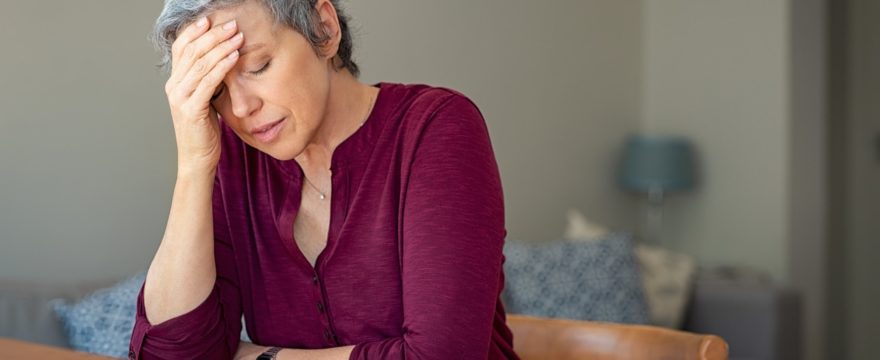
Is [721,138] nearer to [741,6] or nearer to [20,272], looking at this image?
[741,6]

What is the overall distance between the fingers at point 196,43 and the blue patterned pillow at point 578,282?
2.51m

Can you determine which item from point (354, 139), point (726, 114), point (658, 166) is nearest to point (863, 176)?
point (726, 114)

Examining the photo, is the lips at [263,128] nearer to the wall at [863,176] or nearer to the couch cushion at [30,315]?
the couch cushion at [30,315]

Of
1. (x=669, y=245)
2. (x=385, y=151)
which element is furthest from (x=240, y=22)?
(x=669, y=245)

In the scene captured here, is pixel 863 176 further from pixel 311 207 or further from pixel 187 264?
pixel 187 264

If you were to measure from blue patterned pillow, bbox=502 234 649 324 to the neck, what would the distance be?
2297 millimetres

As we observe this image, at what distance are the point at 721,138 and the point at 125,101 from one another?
3171 mm

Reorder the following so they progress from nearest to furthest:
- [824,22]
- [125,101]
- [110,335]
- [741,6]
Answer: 1. [110,335]
2. [125,101]
3. [824,22]
4. [741,6]

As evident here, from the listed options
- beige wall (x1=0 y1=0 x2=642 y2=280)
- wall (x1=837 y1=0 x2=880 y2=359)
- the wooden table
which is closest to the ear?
the wooden table

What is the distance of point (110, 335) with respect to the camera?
2627 mm

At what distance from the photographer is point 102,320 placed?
2646mm

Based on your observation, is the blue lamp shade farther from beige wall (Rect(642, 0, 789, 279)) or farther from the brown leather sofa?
the brown leather sofa

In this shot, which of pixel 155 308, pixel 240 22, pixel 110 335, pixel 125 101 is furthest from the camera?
A: pixel 125 101

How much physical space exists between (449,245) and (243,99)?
34 cm
